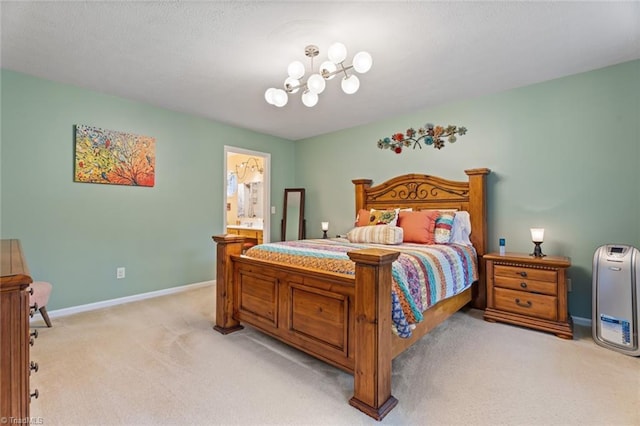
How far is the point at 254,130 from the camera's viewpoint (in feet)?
15.7

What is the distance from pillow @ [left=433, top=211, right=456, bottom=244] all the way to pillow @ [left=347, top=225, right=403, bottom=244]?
40 centimetres

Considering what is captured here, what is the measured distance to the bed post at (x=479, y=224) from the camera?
325 centimetres

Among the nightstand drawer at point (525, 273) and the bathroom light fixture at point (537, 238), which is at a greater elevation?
the bathroom light fixture at point (537, 238)

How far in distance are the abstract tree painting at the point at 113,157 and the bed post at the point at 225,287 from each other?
168cm

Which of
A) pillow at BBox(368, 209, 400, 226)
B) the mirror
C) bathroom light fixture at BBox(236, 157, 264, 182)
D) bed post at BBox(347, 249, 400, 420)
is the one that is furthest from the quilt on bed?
bathroom light fixture at BBox(236, 157, 264, 182)

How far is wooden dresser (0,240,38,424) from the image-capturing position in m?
0.82

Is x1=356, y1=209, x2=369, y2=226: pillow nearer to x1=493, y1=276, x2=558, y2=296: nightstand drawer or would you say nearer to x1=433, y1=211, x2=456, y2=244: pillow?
x1=433, y1=211, x2=456, y2=244: pillow

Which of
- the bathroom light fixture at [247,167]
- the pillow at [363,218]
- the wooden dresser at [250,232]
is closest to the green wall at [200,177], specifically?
the pillow at [363,218]

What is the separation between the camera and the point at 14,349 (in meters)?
0.83

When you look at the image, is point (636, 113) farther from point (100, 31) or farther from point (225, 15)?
point (100, 31)

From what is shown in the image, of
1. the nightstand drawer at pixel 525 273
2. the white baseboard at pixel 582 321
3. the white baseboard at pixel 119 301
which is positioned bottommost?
the white baseboard at pixel 582 321

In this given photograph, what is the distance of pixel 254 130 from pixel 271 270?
310cm

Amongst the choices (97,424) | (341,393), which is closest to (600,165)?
(341,393)

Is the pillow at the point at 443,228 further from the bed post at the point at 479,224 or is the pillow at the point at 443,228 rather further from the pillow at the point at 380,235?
the pillow at the point at 380,235
